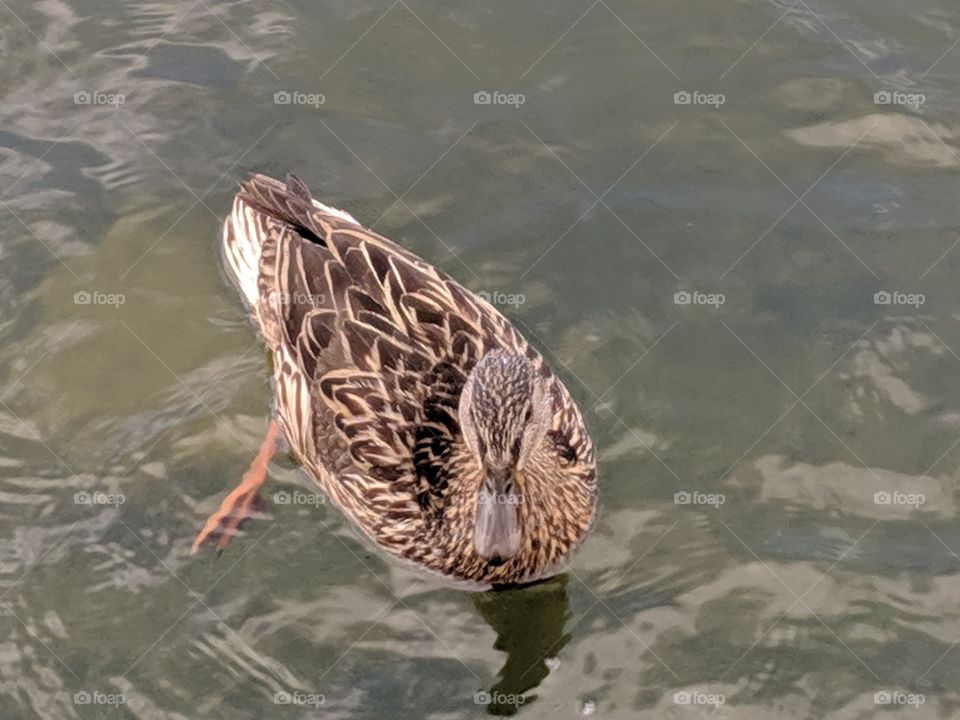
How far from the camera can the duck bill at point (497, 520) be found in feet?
23.1

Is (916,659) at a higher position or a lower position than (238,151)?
lower

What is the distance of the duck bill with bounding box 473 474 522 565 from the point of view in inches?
277

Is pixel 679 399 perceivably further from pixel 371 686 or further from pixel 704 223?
pixel 371 686

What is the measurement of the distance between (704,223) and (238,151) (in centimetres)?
329

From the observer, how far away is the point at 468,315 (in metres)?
7.67

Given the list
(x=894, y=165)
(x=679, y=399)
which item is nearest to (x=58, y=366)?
(x=679, y=399)
